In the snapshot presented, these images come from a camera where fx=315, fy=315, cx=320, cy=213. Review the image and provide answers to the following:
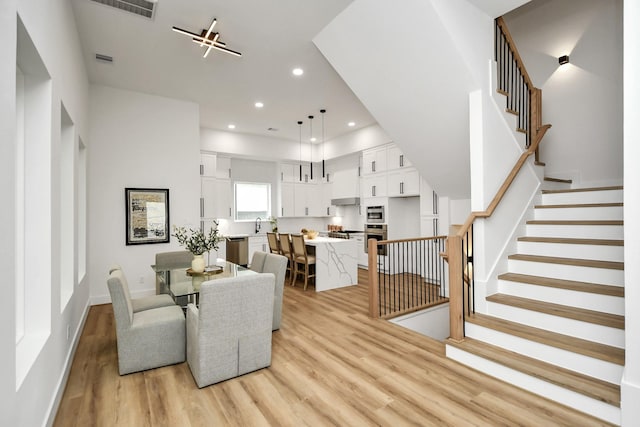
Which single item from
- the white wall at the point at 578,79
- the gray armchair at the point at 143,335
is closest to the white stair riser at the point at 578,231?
the white wall at the point at 578,79

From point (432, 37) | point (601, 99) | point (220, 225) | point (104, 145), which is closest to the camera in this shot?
point (432, 37)

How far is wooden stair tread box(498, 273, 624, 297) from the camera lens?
8.30 ft

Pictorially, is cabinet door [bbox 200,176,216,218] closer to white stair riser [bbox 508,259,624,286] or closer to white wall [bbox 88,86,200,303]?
white wall [bbox 88,86,200,303]

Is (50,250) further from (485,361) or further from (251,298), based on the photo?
(485,361)

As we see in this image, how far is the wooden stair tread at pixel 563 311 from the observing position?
7.73 ft

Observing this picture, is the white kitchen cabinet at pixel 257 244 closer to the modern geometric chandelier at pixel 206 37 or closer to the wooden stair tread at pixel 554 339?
the modern geometric chandelier at pixel 206 37

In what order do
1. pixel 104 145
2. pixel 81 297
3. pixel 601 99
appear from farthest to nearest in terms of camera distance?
pixel 104 145, pixel 601 99, pixel 81 297

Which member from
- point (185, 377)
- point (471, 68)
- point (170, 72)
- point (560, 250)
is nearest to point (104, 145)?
point (170, 72)

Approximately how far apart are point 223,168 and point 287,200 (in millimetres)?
1808

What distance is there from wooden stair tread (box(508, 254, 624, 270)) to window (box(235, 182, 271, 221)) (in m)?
6.35

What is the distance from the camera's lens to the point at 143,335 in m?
2.65

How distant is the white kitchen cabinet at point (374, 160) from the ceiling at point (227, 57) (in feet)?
3.42

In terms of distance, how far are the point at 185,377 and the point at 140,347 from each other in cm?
47

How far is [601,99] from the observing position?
424cm
